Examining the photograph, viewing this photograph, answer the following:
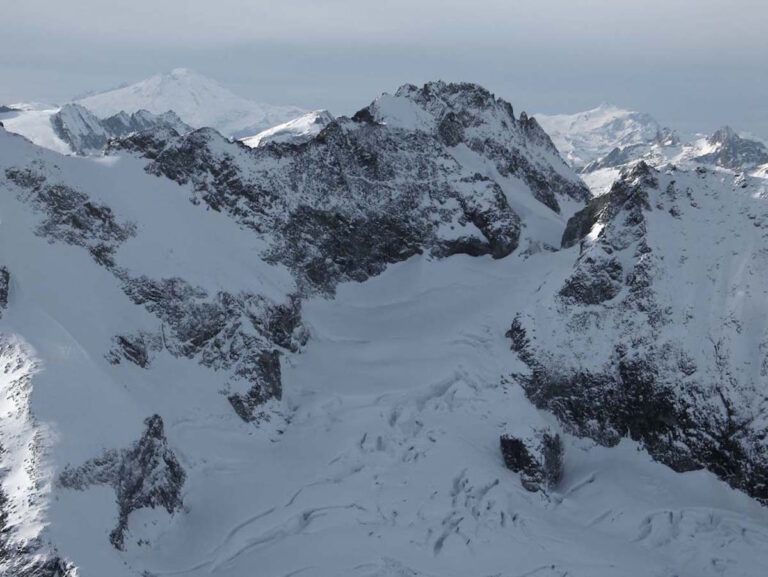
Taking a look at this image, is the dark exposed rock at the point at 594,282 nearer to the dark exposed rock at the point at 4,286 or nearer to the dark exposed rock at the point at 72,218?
the dark exposed rock at the point at 72,218

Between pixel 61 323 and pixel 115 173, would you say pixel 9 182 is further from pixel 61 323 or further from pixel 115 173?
pixel 61 323

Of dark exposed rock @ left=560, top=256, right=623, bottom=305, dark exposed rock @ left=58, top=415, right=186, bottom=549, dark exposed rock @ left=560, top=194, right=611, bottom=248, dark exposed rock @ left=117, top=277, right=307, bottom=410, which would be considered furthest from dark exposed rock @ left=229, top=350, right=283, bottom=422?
dark exposed rock @ left=560, top=194, right=611, bottom=248

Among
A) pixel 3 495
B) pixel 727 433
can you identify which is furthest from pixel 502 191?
pixel 3 495

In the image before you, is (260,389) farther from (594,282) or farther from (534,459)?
(594,282)

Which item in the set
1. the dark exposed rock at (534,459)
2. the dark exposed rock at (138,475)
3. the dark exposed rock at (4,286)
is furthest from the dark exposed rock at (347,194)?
the dark exposed rock at (534,459)

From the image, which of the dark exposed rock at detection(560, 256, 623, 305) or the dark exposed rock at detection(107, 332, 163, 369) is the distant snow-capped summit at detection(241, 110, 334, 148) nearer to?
the dark exposed rock at detection(560, 256, 623, 305)

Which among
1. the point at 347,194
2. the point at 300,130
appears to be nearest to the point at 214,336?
the point at 347,194
